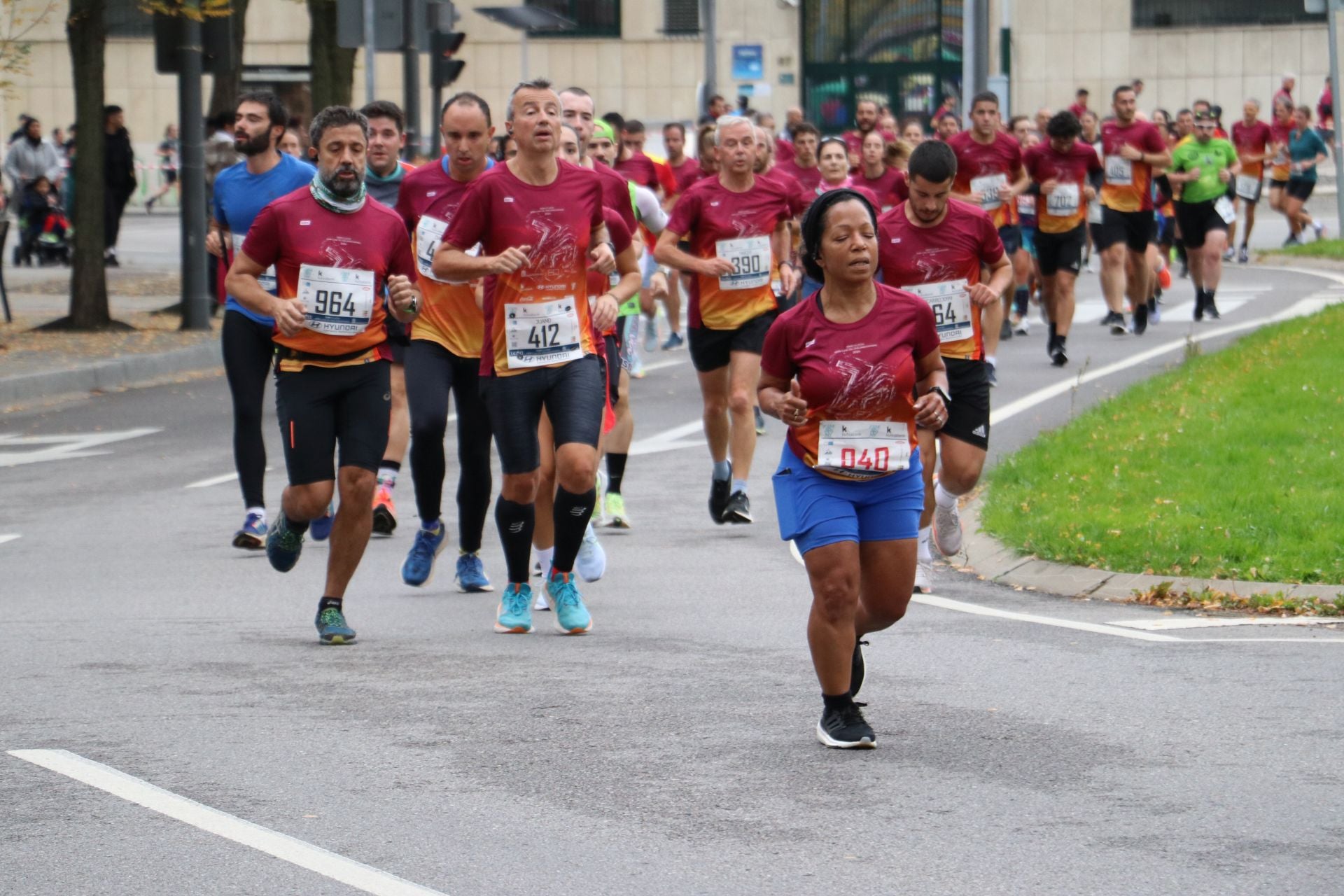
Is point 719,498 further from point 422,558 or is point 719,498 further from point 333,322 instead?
point 333,322

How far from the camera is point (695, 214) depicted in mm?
11523

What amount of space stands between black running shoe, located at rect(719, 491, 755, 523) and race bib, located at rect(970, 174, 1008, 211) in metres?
5.78

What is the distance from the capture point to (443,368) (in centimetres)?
937

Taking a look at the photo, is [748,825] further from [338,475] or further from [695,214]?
[695,214]

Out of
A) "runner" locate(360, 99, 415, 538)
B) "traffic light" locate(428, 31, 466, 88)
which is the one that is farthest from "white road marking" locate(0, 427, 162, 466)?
"traffic light" locate(428, 31, 466, 88)

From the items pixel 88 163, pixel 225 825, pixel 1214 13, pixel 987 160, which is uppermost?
pixel 1214 13

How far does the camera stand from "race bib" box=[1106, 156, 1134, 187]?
19469 millimetres

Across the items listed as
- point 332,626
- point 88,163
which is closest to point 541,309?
point 332,626

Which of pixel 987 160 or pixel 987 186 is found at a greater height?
pixel 987 160

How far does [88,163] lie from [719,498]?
11.4 meters

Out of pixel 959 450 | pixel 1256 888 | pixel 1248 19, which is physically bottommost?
pixel 1256 888

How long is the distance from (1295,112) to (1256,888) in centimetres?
2830

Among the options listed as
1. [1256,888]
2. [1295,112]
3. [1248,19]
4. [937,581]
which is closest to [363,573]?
[937,581]

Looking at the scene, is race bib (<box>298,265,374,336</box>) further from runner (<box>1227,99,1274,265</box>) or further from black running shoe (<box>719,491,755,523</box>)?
runner (<box>1227,99,1274,265</box>)
